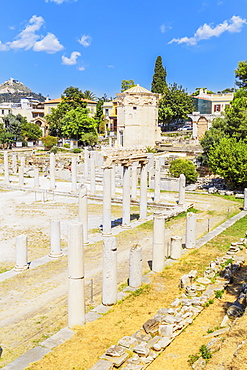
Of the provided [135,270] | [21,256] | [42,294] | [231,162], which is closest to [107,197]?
[21,256]

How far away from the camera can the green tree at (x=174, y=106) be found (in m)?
70.9

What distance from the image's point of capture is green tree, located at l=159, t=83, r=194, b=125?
70938 millimetres

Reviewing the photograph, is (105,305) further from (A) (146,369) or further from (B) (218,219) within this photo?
(B) (218,219)

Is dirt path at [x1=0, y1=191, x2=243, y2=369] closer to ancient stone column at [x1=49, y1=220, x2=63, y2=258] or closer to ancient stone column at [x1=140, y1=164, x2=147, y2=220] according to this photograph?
ancient stone column at [x1=49, y1=220, x2=63, y2=258]

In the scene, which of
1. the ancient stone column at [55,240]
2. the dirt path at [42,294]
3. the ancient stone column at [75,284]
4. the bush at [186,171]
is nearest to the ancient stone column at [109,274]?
the dirt path at [42,294]

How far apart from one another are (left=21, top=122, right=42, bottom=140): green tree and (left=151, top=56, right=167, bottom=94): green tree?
26711mm

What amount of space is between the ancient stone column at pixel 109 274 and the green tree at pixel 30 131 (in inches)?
2555

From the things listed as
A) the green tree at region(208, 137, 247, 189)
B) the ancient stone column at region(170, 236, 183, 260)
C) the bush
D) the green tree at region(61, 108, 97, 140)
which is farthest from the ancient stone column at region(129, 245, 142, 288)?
the green tree at region(61, 108, 97, 140)

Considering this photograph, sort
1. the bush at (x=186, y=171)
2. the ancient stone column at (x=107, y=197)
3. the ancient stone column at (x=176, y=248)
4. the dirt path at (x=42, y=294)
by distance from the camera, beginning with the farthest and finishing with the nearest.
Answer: the bush at (x=186, y=171) < the ancient stone column at (x=107, y=197) < the ancient stone column at (x=176, y=248) < the dirt path at (x=42, y=294)

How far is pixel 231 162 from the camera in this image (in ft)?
104

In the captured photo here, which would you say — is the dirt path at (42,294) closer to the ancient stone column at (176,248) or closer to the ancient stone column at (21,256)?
the ancient stone column at (21,256)

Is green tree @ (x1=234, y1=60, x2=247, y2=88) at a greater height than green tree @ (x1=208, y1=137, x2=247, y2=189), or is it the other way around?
green tree @ (x1=234, y1=60, x2=247, y2=88)

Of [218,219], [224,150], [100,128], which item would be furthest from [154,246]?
[100,128]

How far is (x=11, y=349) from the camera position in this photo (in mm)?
9336
